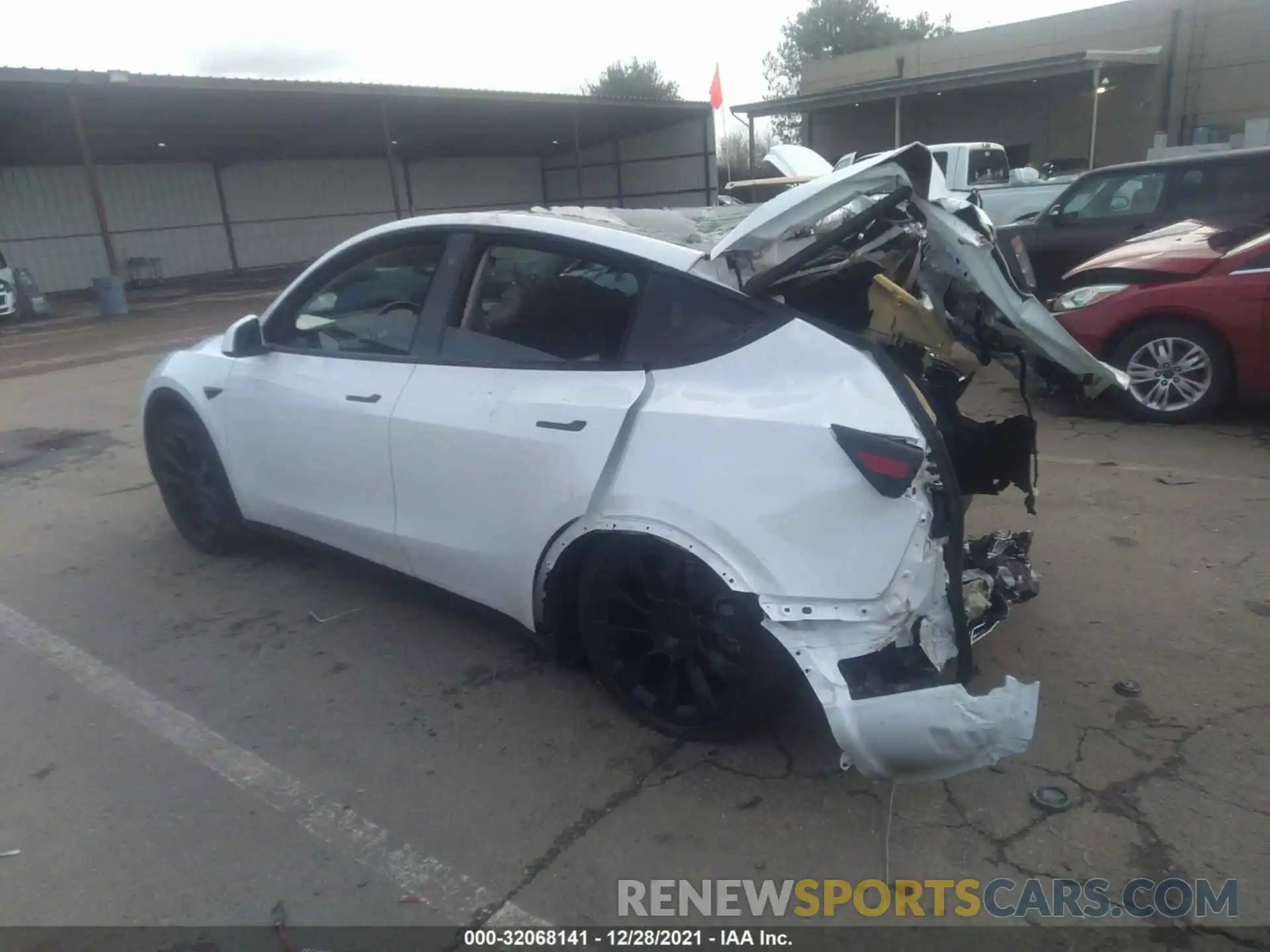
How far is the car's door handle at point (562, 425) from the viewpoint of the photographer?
115 inches

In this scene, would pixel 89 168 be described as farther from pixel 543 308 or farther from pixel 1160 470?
pixel 1160 470

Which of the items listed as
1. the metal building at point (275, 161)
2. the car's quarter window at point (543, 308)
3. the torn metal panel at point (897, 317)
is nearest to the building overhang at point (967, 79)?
the metal building at point (275, 161)

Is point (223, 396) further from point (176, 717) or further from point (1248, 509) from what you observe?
point (1248, 509)

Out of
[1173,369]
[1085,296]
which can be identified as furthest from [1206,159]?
[1173,369]

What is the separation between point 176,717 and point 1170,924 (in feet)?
10.4

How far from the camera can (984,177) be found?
16.9m

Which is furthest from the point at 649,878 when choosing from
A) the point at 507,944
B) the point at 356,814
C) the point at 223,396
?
the point at 223,396

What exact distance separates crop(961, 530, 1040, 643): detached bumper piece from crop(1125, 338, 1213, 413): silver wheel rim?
3.03 meters

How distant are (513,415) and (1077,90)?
30322mm

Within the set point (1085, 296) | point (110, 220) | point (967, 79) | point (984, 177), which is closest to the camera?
point (1085, 296)

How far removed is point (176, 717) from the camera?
11.0 ft

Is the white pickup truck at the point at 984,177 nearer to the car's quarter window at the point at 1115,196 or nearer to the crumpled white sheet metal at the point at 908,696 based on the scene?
the car's quarter window at the point at 1115,196

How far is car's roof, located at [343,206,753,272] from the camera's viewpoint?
298cm

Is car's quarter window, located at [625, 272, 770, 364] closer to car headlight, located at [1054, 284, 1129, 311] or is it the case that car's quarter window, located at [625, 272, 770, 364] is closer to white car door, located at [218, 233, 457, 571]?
white car door, located at [218, 233, 457, 571]
